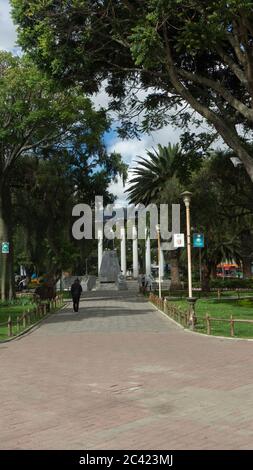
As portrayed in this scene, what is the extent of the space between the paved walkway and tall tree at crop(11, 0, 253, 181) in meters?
8.79

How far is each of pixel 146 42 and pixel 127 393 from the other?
36.8 ft

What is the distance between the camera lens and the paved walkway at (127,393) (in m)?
6.33

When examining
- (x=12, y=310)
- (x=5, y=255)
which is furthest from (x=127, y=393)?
(x=5, y=255)

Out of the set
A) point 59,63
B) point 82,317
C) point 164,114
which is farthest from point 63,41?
point 82,317

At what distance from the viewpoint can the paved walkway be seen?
20.8 ft

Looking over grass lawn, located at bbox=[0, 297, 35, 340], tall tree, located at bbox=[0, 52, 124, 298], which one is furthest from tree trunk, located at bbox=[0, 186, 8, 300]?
grass lawn, located at bbox=[0, 297, 35, 340]

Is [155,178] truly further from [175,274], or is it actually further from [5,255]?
[5,255]

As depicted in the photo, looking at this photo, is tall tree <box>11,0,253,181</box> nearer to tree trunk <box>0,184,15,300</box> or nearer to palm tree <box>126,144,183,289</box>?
tree trunk <box>0,184,15,300</box>

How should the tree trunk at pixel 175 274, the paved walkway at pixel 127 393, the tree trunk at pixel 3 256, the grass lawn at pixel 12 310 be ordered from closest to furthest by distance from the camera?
the paved walkway at pixel 127 393
the grass lawn at pixel 12 310
the tree trunk at pixel 3 256
the tree trunk at pixel 175 274

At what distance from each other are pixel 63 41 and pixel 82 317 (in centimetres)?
1166

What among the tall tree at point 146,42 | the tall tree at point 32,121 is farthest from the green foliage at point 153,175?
the tall tree at point 146,42

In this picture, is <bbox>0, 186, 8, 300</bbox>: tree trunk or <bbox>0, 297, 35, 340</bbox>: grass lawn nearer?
<bbox>0, 297, 35, 340</bbox>: grass lawn

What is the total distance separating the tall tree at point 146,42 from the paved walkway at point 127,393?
8791 mm

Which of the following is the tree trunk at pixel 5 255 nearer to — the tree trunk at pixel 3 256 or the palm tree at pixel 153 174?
the tree trunk at pixel 3 256
